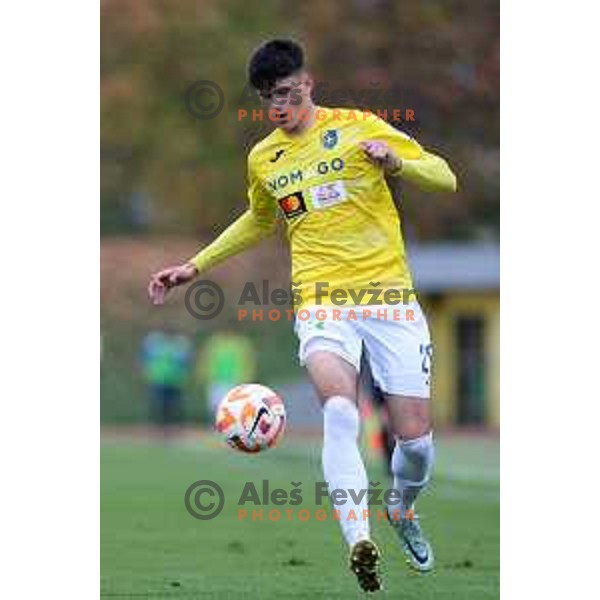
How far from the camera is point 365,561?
29.4 ft

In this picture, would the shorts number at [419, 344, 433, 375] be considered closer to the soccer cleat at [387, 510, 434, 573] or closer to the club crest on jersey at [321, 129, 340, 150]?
the soccer cleat at [387, 510, 434, 573]

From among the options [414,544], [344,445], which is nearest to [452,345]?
[414,544]

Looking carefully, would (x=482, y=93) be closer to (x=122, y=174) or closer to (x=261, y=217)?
(x=122, y=174)

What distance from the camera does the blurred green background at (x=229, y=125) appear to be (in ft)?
131

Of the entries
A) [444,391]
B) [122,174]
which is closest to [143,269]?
[122,174]

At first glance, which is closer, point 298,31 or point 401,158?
point 401,158

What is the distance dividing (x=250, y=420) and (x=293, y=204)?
1.19 meters

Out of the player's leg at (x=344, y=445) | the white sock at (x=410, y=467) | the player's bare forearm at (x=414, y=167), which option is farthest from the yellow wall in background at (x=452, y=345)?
the player's leg at (x=344, y=445)

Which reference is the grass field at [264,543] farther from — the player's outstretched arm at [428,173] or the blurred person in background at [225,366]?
the blurred person in background at [225,366]

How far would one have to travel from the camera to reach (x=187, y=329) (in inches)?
1580

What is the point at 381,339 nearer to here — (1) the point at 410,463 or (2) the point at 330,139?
(1) the point at 410,463

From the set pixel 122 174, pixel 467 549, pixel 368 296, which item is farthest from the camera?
pixel 122 174

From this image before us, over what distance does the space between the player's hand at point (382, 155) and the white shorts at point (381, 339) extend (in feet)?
2.74
